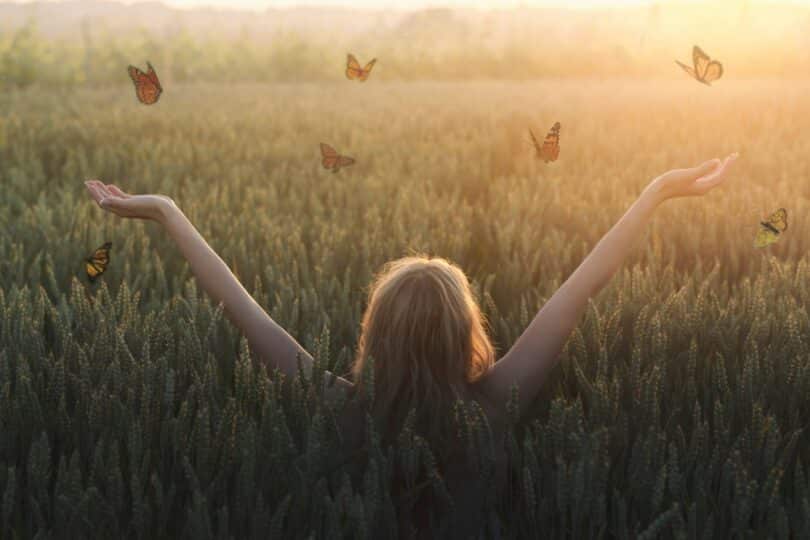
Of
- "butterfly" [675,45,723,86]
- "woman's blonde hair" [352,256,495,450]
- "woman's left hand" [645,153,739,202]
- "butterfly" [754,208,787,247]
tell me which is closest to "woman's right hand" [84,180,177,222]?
"woman's blonde hair" [352,256,495,450]

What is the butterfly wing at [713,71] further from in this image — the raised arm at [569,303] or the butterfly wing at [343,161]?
the butterfly wing at [343,161]

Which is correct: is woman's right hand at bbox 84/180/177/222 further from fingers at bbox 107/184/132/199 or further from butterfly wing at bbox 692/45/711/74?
butterfly wing at bbox 692/45/711/74

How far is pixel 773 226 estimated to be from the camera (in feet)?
10.8

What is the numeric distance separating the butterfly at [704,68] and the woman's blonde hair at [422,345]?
50.8 inches

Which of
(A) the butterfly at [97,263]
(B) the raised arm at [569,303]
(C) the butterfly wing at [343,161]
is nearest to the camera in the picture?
(B) the raised arm at [569,303]

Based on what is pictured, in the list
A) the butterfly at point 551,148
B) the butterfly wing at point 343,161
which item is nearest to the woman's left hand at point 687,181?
the butterfly at point 551,148

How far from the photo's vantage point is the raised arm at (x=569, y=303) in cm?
226

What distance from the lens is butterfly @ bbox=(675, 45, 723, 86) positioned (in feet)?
9.97

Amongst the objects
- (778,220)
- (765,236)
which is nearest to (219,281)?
(778,220)

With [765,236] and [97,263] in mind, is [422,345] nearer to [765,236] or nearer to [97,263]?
[97,263]

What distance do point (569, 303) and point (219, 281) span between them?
77cm

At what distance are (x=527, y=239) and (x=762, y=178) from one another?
2.68 metres

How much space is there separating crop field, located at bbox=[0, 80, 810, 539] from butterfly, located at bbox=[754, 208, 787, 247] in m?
0.13

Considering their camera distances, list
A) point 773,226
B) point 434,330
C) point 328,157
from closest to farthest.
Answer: point 434,330 < point 773,226 < point 328,157
